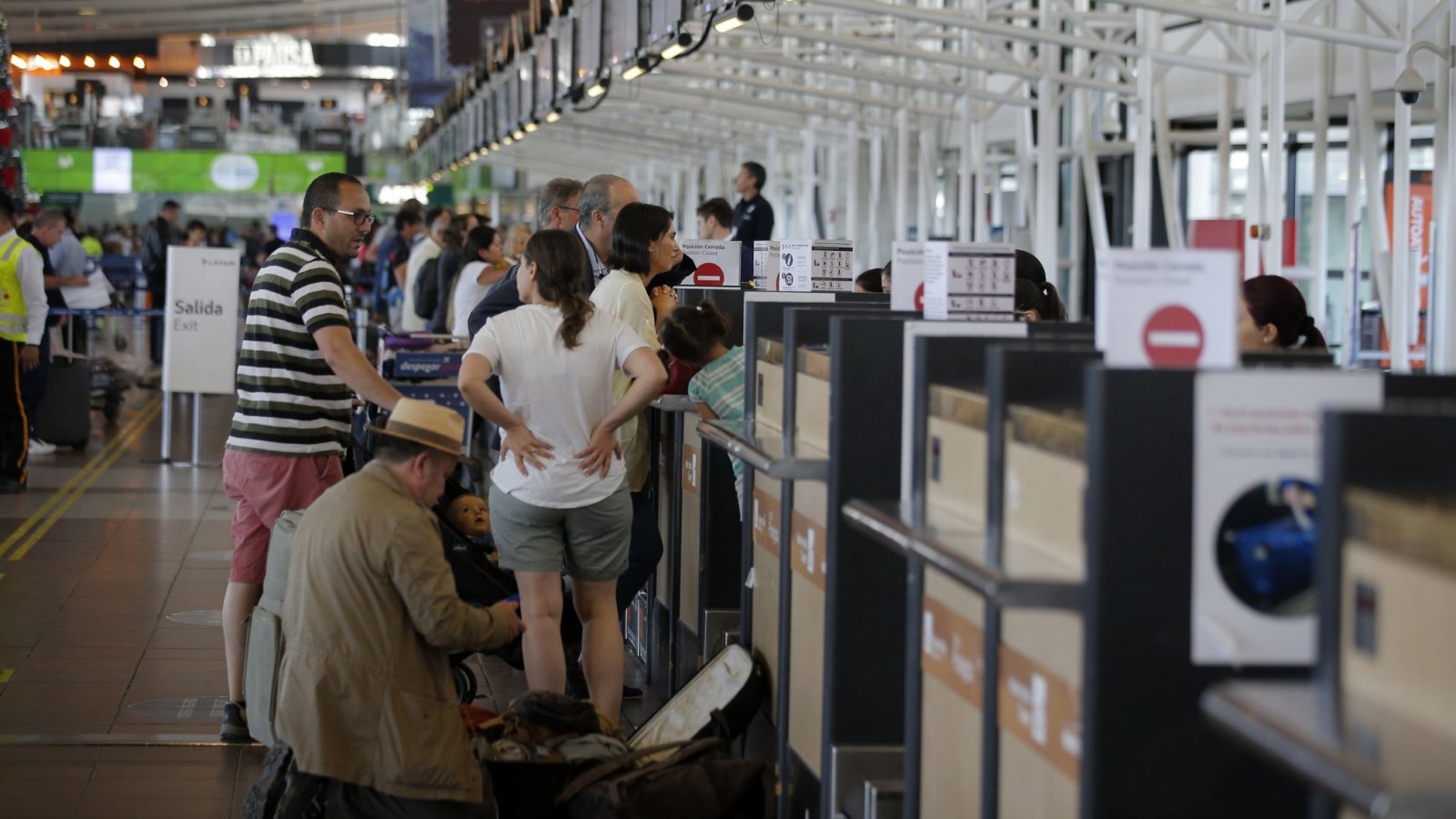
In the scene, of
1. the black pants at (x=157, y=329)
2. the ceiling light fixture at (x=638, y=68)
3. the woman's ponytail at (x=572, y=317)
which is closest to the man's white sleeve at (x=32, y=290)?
the ceiling light fixture at (x=638, y=68)

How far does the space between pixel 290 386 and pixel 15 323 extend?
5.51 m

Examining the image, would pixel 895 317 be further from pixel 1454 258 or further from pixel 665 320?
pixel 1454 258

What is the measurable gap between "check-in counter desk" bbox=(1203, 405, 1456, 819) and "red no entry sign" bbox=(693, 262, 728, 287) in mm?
5585

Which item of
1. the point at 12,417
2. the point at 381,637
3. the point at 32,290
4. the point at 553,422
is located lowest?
the point at 381,637

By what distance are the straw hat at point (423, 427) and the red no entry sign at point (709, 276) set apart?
3.52 m

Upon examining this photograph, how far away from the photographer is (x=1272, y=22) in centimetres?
934

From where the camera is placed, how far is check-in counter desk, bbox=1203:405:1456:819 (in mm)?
1843

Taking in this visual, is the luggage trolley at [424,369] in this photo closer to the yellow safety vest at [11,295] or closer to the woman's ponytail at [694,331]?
Result: the yellow safety vest at [11,295]

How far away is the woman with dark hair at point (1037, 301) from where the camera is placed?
5.82 metres

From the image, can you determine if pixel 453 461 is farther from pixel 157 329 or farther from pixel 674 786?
pixel 157 329

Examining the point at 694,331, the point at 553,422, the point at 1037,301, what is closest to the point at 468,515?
the point at 694,331

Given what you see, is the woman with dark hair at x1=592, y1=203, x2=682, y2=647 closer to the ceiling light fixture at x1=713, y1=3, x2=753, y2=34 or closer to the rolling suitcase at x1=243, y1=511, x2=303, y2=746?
the rolling suitcase at x1=243, y1=511, x2=303, y2=746

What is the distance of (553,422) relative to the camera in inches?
198

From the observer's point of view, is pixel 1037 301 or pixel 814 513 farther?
pixel 1037 301
